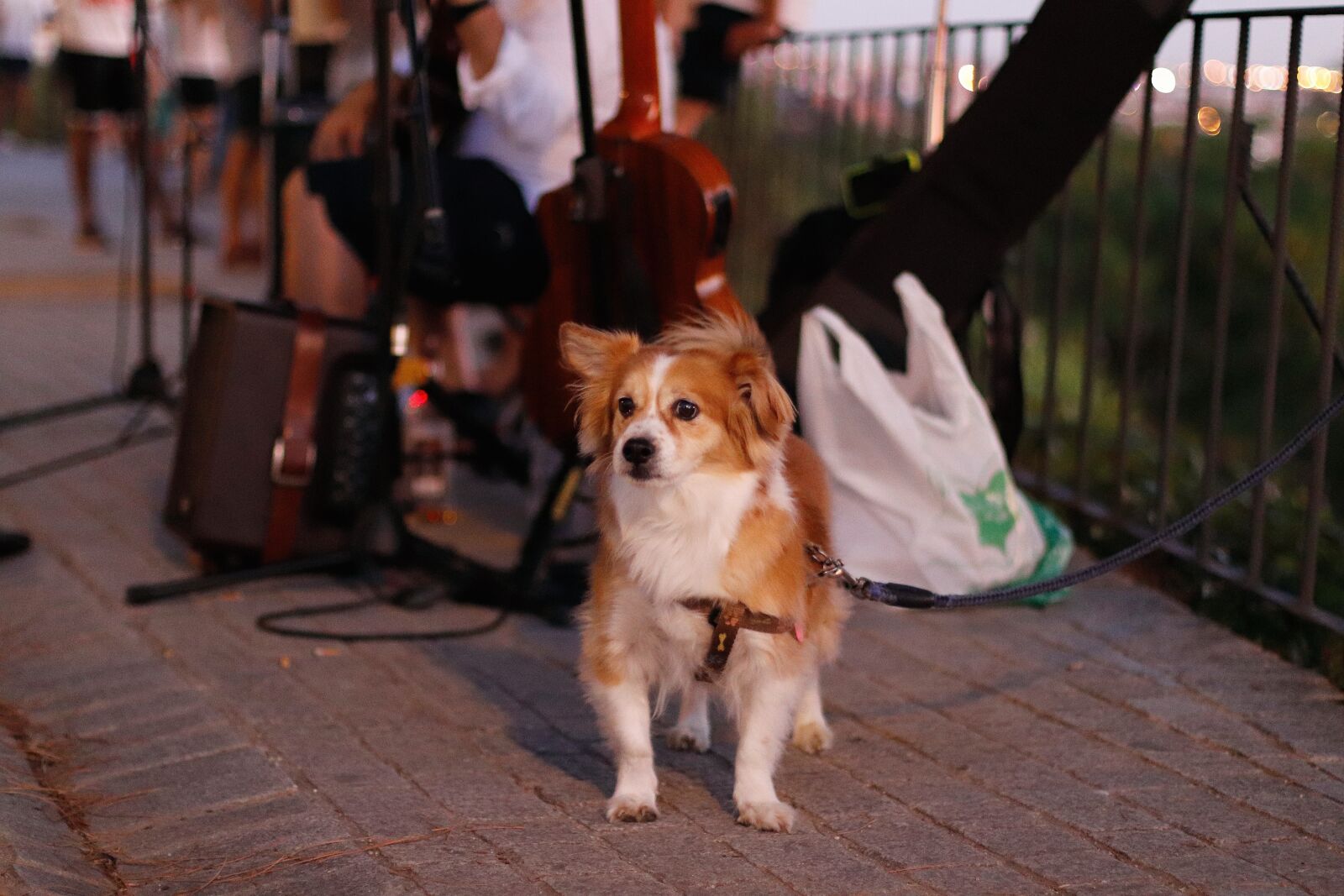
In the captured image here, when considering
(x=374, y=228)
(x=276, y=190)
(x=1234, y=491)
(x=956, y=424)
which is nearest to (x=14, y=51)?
(x=276, y=190)

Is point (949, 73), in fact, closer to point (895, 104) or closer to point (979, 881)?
point (895, 104)

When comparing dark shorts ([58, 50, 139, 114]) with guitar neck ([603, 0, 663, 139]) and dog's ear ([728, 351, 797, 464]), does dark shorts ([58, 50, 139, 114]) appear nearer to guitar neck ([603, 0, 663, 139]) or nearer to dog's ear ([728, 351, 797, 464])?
guitar neck ([603, 0, 663, 139])

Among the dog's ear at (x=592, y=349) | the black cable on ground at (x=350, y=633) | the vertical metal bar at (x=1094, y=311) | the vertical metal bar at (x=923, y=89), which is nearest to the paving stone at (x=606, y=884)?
the dog's ear at (x=592, y=349)

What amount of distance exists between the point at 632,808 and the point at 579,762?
0.35 meters

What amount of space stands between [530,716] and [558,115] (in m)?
1.93

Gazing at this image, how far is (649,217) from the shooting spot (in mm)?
4008

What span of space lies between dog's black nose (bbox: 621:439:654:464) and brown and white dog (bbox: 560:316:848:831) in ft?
0.12

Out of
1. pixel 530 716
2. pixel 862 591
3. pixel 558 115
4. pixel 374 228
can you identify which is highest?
pixel 558 115

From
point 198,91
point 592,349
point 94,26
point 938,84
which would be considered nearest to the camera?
point 592,349

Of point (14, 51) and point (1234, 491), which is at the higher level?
point (14, 51)

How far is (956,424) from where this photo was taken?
4332mm

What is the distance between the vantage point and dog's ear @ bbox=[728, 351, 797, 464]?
300 centimetres

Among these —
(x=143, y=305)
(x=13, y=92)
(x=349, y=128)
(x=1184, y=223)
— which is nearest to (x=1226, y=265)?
(x=1184, y=223)

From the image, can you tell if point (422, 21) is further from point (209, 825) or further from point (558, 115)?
point (209, 825)
